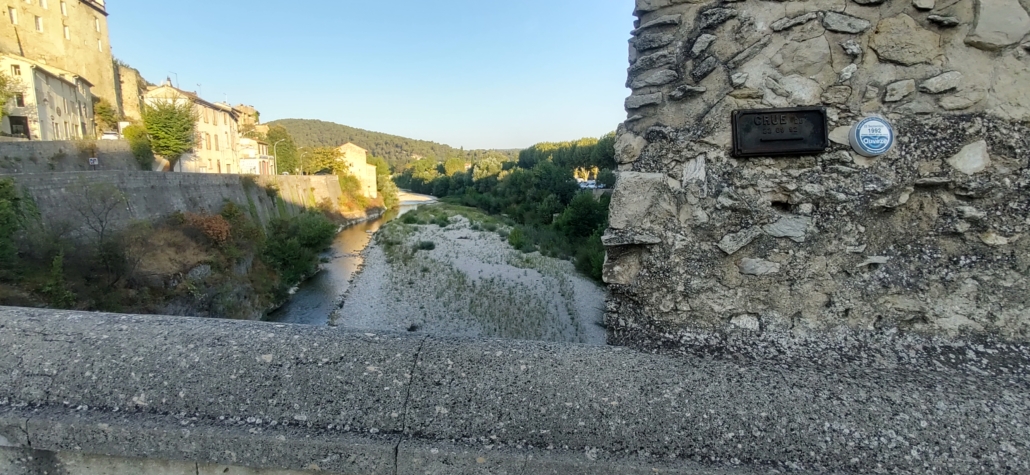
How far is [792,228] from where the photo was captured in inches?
68.7

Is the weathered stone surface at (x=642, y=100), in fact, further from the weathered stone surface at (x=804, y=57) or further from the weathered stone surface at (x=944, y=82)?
the weathered stone surface at (x=944, y=82)

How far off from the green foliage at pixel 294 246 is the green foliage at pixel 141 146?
677 centimetres

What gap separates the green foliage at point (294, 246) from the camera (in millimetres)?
20438

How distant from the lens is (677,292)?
1.84 m

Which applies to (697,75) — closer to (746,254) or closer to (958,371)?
(746,254)

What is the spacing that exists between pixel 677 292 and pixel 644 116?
0.73 meters

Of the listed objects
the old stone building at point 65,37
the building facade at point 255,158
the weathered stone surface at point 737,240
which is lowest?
the weathered stone surface at point 737,240

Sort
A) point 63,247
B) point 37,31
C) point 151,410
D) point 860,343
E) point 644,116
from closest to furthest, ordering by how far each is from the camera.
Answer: point 151,410
point 860,343
point 644,116
point 63,247
point 37,31

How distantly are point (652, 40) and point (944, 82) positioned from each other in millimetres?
1020

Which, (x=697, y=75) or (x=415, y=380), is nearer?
(x=415, y=380)

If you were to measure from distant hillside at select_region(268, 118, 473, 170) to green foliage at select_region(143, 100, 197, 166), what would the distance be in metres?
82.1

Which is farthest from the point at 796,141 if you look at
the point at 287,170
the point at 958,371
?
the point at 287,170

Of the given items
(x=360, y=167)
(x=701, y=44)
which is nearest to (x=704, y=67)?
(x=701, y=44)

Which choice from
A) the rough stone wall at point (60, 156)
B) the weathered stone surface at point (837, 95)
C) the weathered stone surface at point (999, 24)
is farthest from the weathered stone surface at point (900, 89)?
the rough stone wall at point (60, 156)
